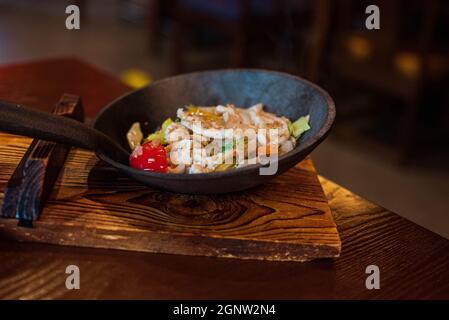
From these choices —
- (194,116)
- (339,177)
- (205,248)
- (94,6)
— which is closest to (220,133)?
(194,116)

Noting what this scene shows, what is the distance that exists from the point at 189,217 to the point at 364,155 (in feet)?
6.40

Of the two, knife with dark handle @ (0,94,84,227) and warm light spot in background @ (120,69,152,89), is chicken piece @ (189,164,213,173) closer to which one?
knife with dark handle @ (0,94,84,227)

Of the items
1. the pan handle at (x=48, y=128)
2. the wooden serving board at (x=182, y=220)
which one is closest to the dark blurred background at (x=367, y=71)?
the wooden serving board at (x=182, y=220)

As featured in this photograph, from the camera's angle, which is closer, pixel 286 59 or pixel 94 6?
pixel 286 59

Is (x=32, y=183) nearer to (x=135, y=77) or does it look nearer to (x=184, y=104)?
(x=184, y=104)

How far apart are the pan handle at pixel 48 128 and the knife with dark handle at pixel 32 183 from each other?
47 mm

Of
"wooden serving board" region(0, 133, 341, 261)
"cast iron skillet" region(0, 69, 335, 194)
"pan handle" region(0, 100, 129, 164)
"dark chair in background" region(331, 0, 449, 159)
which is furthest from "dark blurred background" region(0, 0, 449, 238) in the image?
"pan handle" region(0, 100, 129, 164)

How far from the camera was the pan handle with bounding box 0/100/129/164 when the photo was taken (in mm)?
827

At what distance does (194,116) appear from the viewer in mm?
1007

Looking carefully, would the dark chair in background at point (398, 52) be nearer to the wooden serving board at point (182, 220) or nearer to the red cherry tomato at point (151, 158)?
the wooden serving board at point (182, 220)

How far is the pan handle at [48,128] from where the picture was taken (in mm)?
827

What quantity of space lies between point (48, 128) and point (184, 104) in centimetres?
36

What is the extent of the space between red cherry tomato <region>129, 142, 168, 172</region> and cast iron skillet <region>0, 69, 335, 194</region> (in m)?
0.03

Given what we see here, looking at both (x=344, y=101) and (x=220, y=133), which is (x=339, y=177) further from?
(x=220, y=133)
